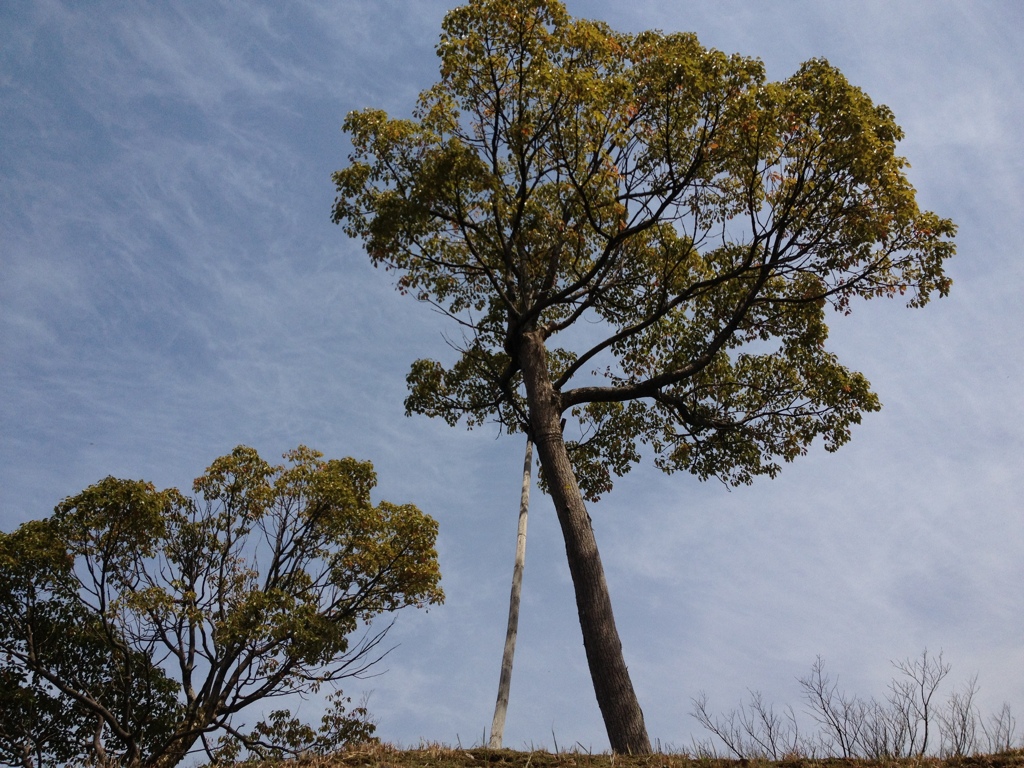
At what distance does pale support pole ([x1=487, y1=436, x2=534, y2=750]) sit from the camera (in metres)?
11.6

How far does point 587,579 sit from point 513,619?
3.24 m

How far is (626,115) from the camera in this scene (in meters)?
11.1

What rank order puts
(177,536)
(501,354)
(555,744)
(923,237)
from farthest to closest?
(177,536), (501,354), (923,237), (555,744)

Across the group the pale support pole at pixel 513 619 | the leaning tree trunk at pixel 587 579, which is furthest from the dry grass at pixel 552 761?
the pale support pole at pixel 513 619

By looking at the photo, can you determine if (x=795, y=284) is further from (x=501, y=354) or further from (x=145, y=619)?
(x=145, y=619)

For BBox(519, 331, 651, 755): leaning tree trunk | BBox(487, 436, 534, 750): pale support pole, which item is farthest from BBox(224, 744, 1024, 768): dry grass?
BBox(487, 436, 534, 750): pale support pole

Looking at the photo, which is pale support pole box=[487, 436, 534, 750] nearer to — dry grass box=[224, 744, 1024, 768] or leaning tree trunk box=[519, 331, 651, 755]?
leaning tree trunk box=[519, 331, 651, 755]

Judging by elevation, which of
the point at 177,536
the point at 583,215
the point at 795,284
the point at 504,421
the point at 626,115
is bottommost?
the point at 177,536

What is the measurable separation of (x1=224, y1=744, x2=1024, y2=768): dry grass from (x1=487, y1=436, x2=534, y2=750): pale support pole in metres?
3.05

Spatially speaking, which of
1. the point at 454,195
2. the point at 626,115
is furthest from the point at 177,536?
the point at 626,115

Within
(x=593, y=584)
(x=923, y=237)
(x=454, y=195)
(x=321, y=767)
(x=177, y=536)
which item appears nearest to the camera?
(x=321, y=767)

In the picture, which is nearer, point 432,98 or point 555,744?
point 555,744

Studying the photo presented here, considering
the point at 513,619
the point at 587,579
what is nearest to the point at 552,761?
the point at 587,579

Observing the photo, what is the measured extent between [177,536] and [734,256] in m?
10.00
